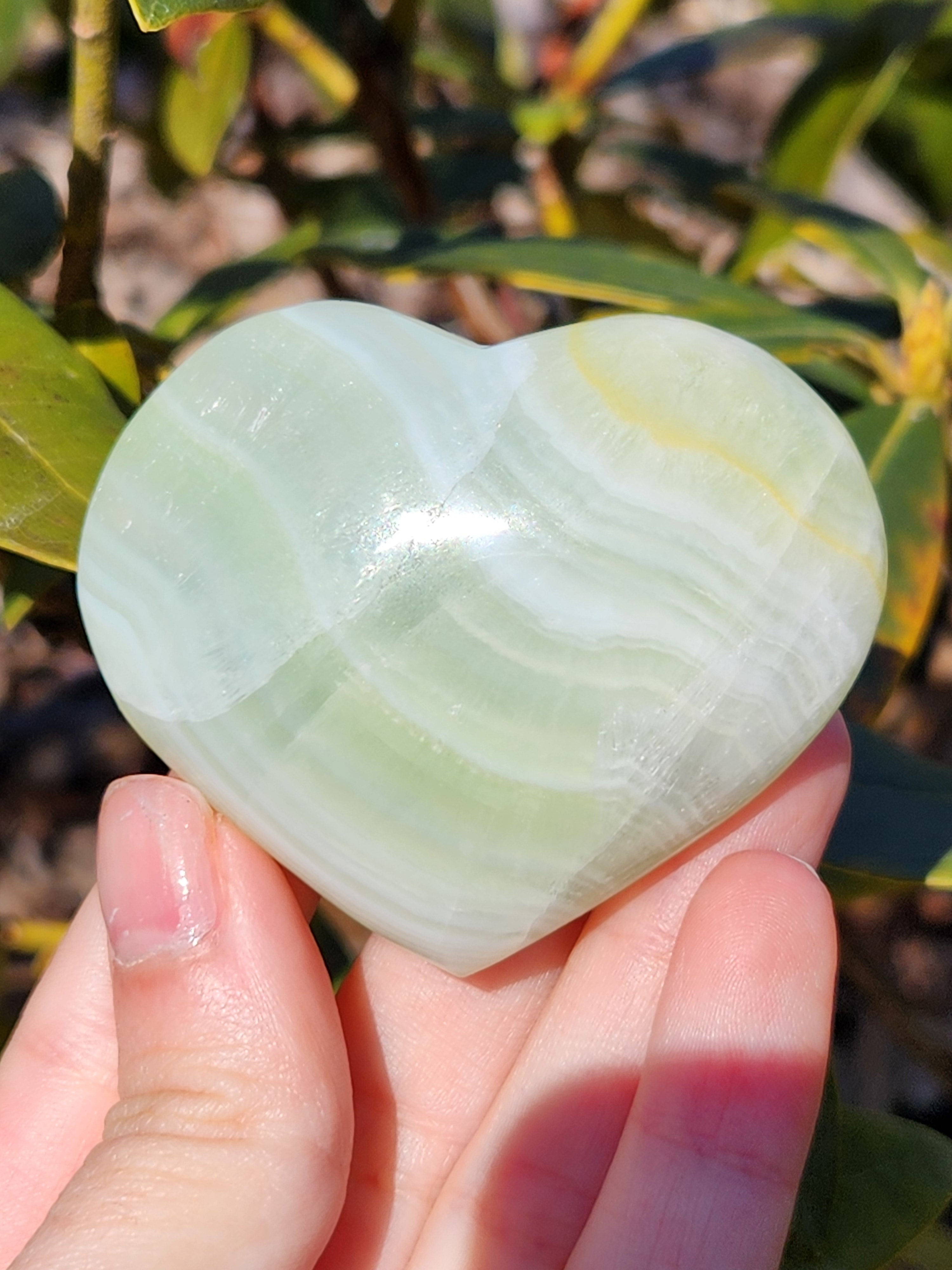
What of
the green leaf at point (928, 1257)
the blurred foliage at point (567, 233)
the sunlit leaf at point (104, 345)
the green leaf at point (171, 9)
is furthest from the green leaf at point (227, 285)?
the green leaf at point (928, 1257)

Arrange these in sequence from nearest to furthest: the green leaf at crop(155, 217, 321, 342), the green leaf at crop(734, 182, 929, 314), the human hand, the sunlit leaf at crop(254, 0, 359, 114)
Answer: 1. the human hand
2. the green leaf at crop(155, 217, 321, 342)
3. the green leaf at crop(734, 182, 929, 314)
4. the sunlit leaf at crop(254, 0, 359, 114)

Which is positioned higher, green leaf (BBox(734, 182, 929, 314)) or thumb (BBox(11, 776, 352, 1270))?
green leaf (BBox(734, 182, 929, 314))

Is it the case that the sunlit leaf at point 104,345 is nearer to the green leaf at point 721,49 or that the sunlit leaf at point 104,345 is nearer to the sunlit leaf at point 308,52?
the sunlit leaf at point 308,52

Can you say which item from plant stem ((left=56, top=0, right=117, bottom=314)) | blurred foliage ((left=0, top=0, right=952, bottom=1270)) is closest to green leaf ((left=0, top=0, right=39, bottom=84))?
blurred foliage ((left=0, top=0, right=952, bottom=1270))

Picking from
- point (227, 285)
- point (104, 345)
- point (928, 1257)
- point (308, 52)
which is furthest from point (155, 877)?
point (308, 52)

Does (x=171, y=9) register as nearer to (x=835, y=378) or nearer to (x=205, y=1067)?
(x=205, y=1067)

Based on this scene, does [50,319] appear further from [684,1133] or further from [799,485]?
[684,1133]

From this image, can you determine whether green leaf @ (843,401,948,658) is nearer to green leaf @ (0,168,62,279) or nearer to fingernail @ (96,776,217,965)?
fingernail @ (96,776,217,965)
